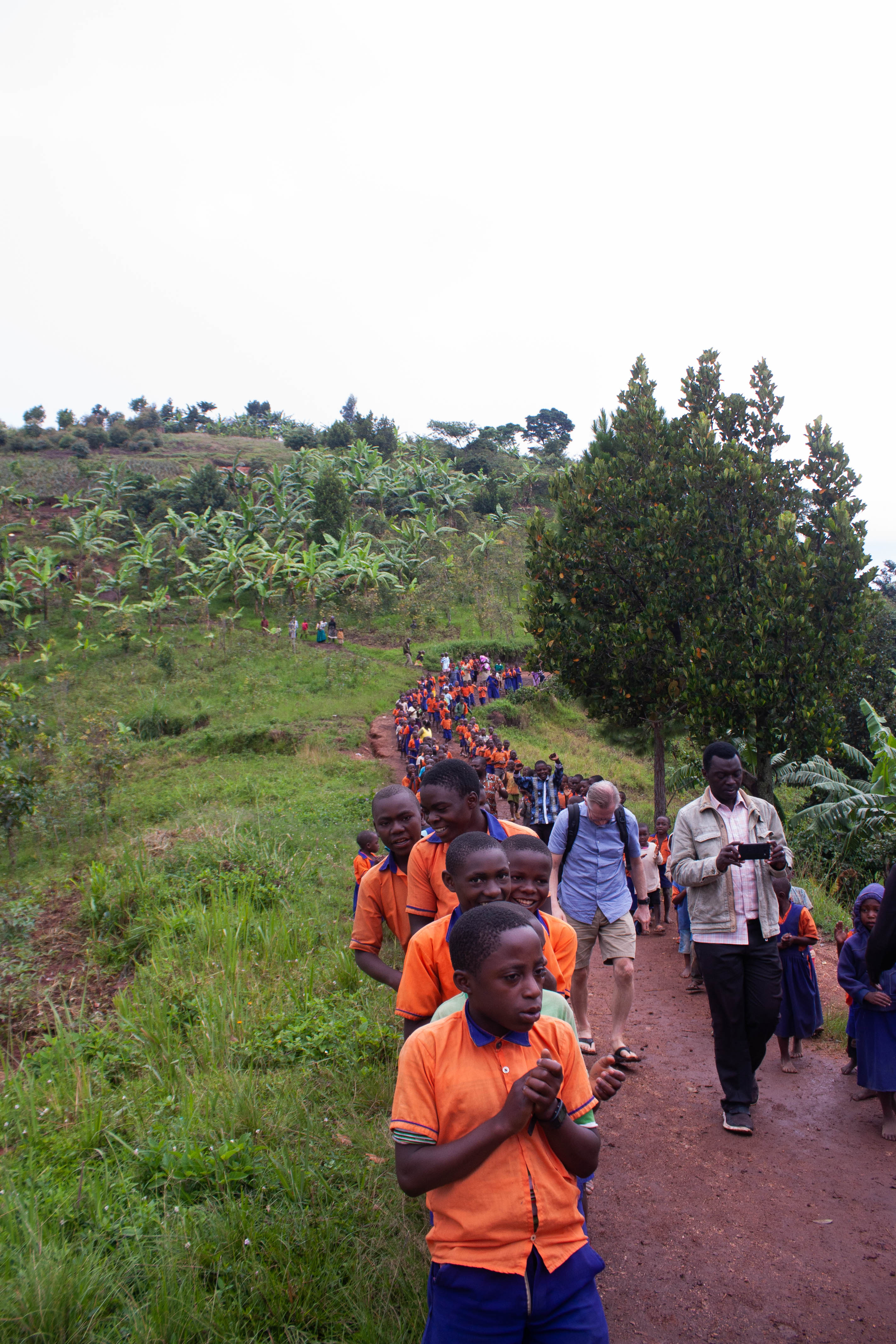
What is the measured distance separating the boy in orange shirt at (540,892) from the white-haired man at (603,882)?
146 cm

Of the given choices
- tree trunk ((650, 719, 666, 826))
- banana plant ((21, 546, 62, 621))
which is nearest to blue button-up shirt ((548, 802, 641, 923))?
tree trunk ((650, 719, 666, 826))

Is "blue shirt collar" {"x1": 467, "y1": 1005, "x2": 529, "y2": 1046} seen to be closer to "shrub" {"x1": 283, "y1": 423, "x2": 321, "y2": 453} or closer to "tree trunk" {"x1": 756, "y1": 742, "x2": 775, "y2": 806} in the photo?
"tree trunk" {"x1": 756, "y1": 742, "x2": 775, "y2": 806}

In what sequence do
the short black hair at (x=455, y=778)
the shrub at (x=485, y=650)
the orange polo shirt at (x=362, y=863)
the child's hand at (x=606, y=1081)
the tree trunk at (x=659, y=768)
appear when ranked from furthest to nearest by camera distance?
the shrub at (x=485, y=650)
the tree trunk at (x=659, y=768)
the orange polo shirt at (x=362, y=863)
the short black hair at (x=455, y=778)
the child's hand at (x=606, y=1081)

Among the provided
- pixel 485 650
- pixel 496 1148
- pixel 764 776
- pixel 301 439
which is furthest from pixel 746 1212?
pixel 301 439

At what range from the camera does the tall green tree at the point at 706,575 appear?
35.2 feet

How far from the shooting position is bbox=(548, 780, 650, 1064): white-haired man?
482 cm

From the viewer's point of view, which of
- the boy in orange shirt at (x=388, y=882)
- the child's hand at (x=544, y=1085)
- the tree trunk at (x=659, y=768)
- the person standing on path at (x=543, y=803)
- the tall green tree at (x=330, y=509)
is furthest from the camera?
the tall green tree at (x=330, y=509)

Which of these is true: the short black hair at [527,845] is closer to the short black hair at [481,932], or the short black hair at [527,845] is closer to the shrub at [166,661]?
the short black hair at [481,932]

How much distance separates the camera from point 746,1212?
3.38 metres

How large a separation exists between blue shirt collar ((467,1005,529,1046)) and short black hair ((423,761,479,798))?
1.26 metres

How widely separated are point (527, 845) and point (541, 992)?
1203mm

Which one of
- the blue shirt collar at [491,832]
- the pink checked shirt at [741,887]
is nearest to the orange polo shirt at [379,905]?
the blue shirt collar at [491,832]

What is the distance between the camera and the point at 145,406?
7269 cm

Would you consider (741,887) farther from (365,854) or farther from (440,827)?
(365,854)
